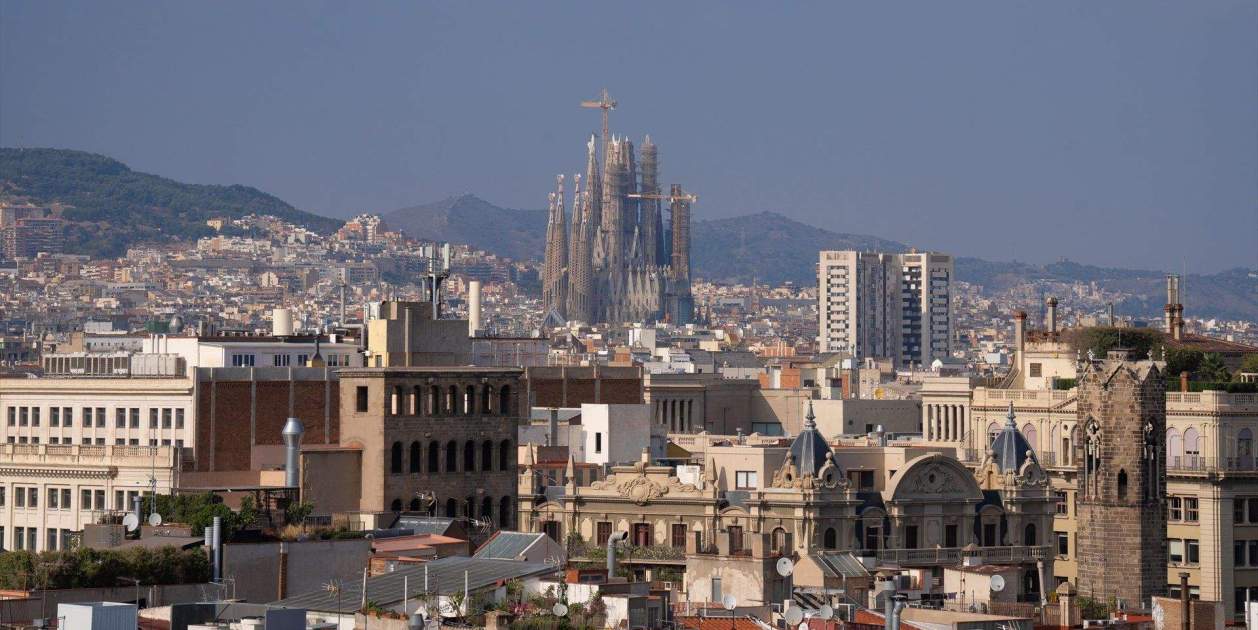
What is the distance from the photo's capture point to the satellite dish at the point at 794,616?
47.2 m

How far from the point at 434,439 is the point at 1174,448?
23109 mm

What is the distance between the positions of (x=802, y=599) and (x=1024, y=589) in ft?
71.6

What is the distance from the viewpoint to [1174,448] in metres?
96.7

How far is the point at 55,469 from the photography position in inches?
3629

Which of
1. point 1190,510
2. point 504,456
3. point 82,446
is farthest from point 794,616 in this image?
point 1190,510

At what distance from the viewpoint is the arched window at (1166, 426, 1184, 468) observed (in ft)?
316

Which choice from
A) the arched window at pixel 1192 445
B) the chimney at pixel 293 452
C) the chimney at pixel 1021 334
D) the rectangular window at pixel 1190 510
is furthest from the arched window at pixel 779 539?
the chimney at pixel 1021 334

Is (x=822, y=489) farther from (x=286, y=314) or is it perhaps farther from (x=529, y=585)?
(x=286, y=314)

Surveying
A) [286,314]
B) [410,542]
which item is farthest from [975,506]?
[286,314]

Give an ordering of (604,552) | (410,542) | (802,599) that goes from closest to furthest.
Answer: (802,599) → (410,542) → (604,552)

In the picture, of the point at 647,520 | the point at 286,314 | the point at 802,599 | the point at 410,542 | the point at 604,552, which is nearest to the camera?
the point at 802,599

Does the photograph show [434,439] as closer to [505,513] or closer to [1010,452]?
[505,513]

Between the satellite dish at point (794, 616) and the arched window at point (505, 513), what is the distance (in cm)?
3626

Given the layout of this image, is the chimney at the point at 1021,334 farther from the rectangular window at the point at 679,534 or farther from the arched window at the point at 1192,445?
the rectangular window at the point at 679,534
